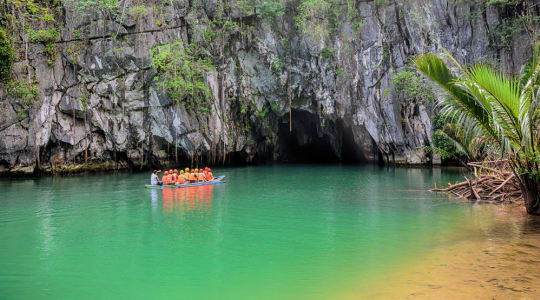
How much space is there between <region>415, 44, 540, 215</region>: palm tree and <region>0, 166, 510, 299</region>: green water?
2.01 m

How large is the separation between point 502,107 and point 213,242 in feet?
21.1

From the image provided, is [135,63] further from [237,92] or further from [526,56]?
[526,56]

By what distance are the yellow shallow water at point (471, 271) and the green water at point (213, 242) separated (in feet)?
0.93

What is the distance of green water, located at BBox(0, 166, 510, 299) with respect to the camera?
5.71 metres

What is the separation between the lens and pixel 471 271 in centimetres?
586

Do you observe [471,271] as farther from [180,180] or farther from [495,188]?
[180,180]

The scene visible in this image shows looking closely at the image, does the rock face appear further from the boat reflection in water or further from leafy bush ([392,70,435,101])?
the boat reflection in water

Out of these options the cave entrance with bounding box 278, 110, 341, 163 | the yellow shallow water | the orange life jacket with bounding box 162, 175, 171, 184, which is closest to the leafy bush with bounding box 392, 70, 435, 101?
the cave entrance with bounding box 278, 110, 341, 163

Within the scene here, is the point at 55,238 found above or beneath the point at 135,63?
beneath

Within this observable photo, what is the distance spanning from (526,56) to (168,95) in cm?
2280

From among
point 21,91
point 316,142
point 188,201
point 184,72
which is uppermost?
point 184,72

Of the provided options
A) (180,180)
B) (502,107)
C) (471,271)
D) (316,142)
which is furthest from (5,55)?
(316,142)

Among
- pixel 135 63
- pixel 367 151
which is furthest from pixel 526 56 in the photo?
pixel 135 63

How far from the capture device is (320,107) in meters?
31.3
